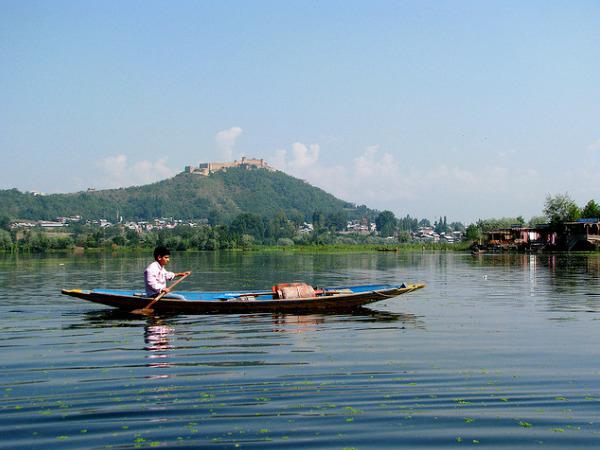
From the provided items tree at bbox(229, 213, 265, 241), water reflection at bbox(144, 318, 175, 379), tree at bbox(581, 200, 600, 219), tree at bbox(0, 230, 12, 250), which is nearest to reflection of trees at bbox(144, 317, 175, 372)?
water reflection at bbox(144, 318, 175, 379)

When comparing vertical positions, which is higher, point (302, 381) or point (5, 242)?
point (5, 242)

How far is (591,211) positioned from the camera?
291 ft

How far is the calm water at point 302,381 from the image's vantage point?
8195 mm

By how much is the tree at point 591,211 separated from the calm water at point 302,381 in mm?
72954

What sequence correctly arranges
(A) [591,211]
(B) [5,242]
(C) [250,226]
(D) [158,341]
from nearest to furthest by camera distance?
(D) [158,341] → (A) [591,211] → (B) [5,242] → (C) [250,226]

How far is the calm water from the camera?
820cm

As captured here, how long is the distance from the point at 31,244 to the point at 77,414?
110209 mm

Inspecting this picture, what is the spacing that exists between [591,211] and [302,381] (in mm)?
86840

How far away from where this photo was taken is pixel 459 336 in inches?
634

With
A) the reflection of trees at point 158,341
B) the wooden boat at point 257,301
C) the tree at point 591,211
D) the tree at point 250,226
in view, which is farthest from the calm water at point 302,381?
the tree at point 250,226

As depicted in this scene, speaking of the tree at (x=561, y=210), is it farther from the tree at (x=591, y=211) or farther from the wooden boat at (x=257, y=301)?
the wooden boat at (x=257, y=301)

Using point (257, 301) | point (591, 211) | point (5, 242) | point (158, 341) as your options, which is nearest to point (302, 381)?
point (158, 341)

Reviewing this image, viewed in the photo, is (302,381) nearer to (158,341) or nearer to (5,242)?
(158,341)

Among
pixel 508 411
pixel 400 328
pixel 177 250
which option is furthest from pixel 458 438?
pixel 177 250
